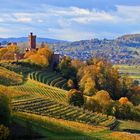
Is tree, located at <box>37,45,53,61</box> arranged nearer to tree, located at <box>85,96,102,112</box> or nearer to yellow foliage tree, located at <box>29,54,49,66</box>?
yellow foliage tree, located at <box>29,54,49,66</box>

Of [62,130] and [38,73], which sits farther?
[38,73]

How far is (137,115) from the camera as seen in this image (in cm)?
10400

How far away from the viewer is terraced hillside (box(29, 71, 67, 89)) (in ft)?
387

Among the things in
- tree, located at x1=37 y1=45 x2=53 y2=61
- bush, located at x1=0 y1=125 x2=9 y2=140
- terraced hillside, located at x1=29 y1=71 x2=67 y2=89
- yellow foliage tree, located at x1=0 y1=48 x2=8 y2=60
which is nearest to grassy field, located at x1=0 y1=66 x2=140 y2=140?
bush, located at x1=0 y1=125 x2=9 y2=140

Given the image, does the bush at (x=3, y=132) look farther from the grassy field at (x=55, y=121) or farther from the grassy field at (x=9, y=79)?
the grassy field at (x=9, y=79)

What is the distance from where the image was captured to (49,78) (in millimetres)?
126250

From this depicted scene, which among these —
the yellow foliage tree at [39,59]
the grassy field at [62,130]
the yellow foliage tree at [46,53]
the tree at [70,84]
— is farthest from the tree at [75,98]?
the yellow foliage tree at [46,53]

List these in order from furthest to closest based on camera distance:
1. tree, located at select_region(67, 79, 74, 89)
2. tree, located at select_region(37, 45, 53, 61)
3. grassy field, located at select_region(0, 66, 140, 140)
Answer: tree, located at select_region(37, 45, 53, 61) < tree, located at select_region(67, 79, 74, 89) < grassy field, located at select_region(0, 66, 140, 140)

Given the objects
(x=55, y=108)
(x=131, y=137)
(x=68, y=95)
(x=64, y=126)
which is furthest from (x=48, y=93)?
(x=131, y=137)

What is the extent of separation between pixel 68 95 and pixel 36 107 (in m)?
24.9

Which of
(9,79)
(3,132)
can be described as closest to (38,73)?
(9,79)

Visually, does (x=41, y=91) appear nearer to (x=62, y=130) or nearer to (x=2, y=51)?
(x=62, y=130)

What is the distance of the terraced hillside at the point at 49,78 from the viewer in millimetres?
118025

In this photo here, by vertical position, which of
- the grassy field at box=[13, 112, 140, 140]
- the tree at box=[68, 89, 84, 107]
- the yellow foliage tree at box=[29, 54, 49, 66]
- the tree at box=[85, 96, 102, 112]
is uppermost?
the yellow foliage tree at box=[29, 54, 49, 66]
